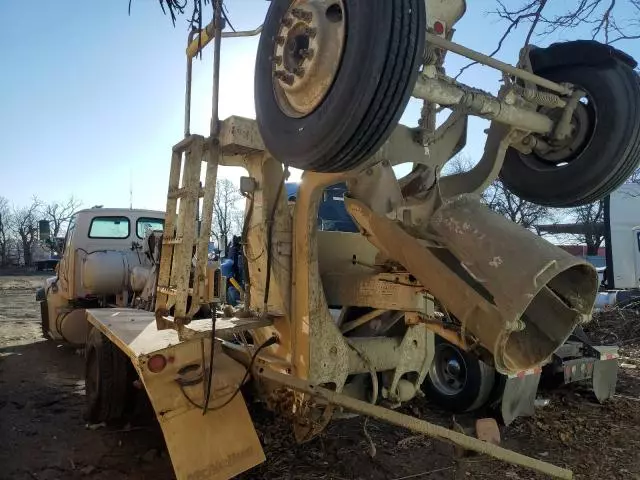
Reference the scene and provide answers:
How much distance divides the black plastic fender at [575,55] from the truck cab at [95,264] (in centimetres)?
580

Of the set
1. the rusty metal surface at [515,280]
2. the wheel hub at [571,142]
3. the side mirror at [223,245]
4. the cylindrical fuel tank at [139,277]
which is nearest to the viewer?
the rusty metal surface at [515,280]

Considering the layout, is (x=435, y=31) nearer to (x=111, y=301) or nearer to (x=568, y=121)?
(x=568, y=121)

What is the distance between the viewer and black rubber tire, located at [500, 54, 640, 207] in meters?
3.17

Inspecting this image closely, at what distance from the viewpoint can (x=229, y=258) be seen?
1002 cm

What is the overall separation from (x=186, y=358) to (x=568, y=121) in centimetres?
277

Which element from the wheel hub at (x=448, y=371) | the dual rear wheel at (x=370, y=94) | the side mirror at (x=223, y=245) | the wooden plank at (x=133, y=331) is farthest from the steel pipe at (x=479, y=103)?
the side mirror at (x=223, y=245)

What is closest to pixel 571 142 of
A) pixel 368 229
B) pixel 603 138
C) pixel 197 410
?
pixel 603 138

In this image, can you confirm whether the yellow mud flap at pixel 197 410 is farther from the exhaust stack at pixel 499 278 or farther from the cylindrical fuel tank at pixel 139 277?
the cylindrical fuel tank at pixel 139 277

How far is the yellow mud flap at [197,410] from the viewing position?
3215 mm

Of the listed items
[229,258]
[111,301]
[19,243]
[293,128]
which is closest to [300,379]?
[293,128]

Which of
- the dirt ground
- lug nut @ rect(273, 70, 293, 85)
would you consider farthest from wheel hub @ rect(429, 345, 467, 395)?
lug nut @ rect(273, 70, 293, 85)

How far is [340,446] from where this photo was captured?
4.57 meters

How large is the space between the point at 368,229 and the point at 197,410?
157cm

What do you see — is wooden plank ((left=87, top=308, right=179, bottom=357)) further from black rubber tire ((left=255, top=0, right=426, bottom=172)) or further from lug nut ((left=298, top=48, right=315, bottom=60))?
lug nut ((left=298, top=48, right=315, bottom=60))
